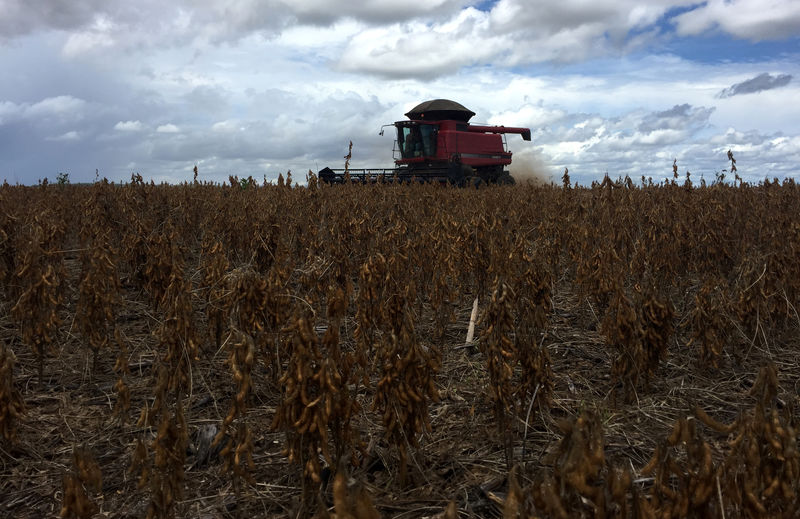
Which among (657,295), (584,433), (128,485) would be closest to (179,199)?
(128,485)

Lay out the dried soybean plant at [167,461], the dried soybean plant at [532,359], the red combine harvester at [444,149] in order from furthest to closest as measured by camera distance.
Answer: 1. the red combine harvester at [444,149]
2. the dried soybean plant at [532,359]
3. the dried soybean plant at [167,461]

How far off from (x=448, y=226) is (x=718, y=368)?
11.4 feet

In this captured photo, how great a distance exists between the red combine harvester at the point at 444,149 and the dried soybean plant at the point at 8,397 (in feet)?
56.5

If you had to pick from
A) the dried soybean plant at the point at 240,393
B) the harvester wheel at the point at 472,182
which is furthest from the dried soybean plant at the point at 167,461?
the harvester wheel at the point at 472,182

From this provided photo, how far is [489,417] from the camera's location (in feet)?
12.9

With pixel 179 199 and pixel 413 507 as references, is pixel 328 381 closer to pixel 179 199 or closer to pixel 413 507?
pixel 413 507

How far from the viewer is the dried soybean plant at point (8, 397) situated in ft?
10.3

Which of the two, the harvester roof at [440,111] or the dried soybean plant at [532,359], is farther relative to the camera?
the harvester roof at [440,111]

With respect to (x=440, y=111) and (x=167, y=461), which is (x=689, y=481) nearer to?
(x=167, y=461)

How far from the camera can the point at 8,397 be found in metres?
3.25

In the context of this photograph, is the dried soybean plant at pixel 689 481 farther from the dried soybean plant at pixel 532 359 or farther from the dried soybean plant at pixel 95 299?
the dried soybean plant at pixel 95 299

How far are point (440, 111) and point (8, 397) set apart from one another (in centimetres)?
2573

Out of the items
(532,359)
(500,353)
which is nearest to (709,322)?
(532,359)

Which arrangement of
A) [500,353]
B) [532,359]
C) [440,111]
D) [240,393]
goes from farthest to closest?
[440,111] → [532,359] → [500,353] → [240,393]
